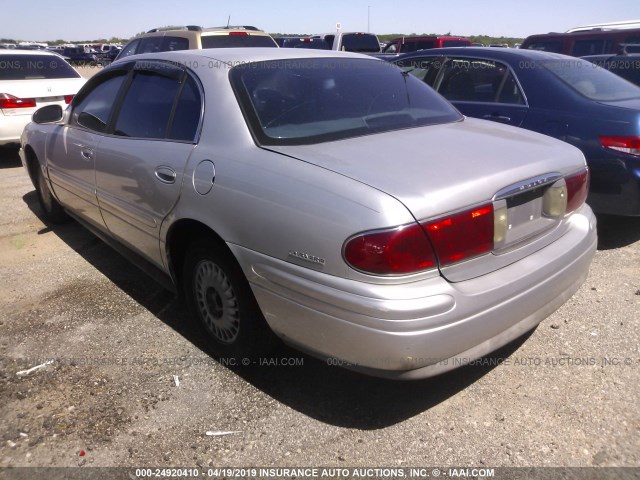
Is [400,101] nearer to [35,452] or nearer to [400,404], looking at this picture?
[400,404]

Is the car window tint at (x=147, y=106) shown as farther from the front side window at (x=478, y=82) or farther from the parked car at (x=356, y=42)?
the parked car at (x=356, y=42)

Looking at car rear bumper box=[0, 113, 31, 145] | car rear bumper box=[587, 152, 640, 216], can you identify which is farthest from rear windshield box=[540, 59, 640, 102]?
car rear bumper box=[0, 113, 31, 145]

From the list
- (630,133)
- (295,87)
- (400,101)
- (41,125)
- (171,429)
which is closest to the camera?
(171,429)

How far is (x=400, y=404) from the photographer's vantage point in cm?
268

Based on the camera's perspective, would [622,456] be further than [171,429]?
No

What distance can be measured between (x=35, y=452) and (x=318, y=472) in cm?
121

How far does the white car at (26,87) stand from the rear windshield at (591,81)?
646cm

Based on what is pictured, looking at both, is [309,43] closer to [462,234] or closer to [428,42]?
[428,42]

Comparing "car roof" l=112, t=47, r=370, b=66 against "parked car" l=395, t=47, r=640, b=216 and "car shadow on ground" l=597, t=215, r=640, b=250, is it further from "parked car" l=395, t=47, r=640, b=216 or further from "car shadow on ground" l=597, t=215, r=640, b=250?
"car shadow on ground" l=597, t=215, r=640, b=250

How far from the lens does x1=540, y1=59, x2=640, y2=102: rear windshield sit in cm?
471

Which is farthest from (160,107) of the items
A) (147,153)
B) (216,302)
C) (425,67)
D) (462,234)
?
(425,67)

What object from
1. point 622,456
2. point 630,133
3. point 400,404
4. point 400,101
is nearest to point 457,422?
point 400,404

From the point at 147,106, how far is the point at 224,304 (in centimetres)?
136

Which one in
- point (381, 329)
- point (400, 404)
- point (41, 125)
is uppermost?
point (41, 125)
